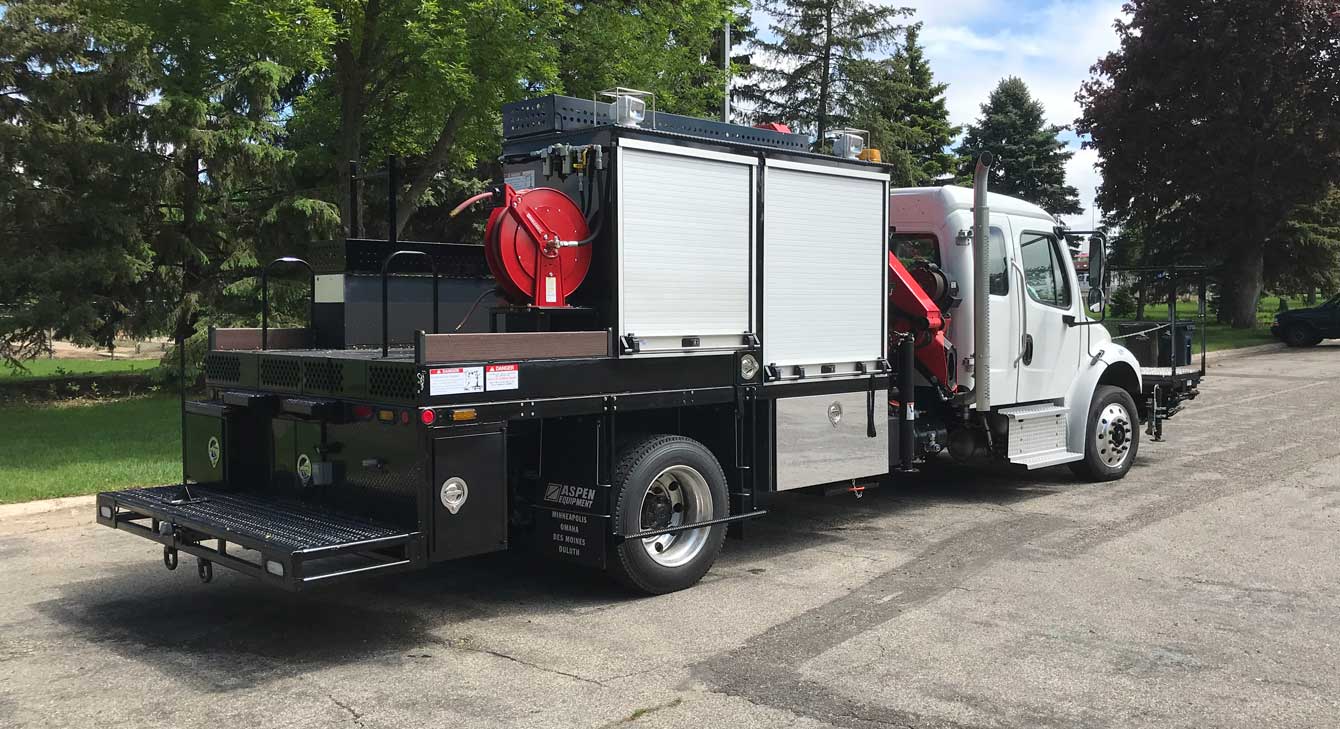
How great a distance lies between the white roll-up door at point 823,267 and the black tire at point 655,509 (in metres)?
0.99

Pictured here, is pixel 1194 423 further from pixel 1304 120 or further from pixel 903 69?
pixel 903 69

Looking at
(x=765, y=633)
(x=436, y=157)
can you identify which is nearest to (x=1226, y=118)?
(x=436, y=157)

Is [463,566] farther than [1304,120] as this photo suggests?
No

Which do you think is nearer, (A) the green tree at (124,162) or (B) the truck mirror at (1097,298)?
(B) the truck mirror at (1097,298)

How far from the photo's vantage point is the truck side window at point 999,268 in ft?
30.1

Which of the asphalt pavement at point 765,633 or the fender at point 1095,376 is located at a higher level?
the fender at point 1095,376

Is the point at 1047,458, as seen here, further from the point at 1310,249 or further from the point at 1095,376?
the point at 1310,249

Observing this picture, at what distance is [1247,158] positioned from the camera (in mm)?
31750

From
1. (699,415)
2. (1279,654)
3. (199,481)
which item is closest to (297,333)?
(199,481)

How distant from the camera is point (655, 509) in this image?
6422mm

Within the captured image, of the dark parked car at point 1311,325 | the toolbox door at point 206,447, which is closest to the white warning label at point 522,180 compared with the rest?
the toolbox door at point 206,447

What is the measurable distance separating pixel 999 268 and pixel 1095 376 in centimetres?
160

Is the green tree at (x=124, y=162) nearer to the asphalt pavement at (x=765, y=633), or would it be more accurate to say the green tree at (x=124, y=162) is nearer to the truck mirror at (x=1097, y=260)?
the asphalt pavement at (x=765, y=633)

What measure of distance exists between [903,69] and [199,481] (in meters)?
33.0
